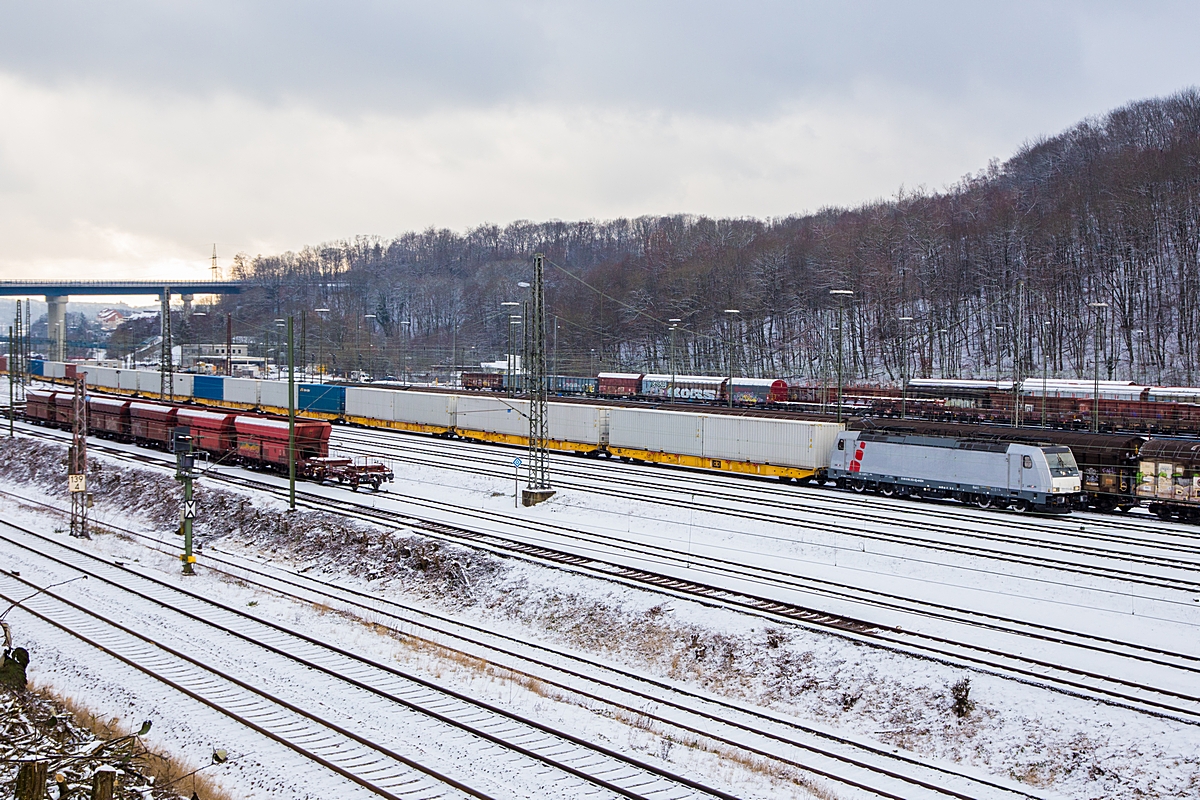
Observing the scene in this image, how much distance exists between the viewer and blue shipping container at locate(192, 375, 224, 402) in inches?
3238

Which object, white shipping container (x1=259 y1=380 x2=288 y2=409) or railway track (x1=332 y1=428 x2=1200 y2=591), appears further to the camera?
white shipping container (x1=259 y1=380 x2=288 y2=409)

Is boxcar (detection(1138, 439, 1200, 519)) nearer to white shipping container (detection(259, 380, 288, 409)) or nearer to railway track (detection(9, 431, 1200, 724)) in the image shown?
railway track (detection(9, 431, 1200, 724))

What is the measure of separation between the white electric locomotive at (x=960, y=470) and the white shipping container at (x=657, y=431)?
311 inches

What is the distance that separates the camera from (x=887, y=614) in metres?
22.2

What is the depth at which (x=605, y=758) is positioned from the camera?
580 inches

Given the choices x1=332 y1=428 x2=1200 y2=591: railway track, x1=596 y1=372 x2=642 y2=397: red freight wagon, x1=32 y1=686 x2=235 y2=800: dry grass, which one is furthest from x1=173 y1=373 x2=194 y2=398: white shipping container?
x1=32 y1=686 x2=235 y2=800: dry grass

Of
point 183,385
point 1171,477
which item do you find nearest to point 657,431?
point 1171,477

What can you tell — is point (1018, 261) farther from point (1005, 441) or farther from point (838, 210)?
point (1005, 441)

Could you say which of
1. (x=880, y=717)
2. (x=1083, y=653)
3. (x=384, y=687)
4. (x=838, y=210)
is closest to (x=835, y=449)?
(x=1083, y=653)

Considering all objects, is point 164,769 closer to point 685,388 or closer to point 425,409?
point 425,409

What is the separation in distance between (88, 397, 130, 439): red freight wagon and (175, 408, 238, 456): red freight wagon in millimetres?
10580

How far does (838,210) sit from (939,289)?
48.4 meters

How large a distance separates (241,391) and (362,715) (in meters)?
68.9

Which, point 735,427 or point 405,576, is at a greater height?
point 735,427
